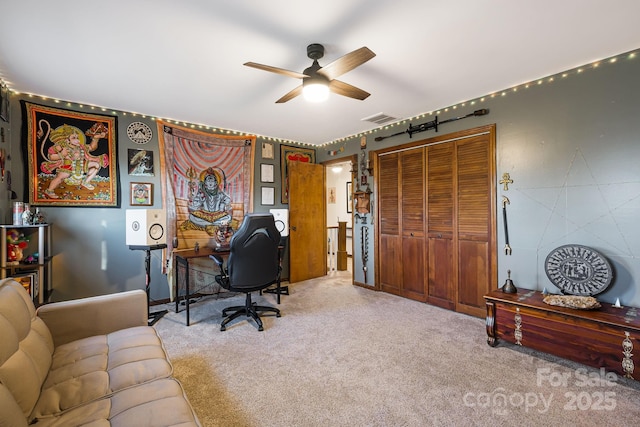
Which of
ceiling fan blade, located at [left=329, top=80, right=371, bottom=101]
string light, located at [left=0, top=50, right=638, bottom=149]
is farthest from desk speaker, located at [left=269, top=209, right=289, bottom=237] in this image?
ceiling fan blade, located at [left=329, top=80, right=371, bottom=101]

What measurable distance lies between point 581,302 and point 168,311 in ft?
13.8

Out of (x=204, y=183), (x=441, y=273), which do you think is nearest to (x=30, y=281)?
(x=204, y=183)

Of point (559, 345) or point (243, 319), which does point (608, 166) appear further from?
point (243, 319)

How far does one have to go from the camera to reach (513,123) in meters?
2.97

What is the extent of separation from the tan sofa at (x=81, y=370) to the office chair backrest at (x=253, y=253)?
1.07m

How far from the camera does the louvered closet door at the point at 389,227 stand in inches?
163

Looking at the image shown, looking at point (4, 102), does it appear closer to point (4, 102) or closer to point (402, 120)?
point (4, 102)

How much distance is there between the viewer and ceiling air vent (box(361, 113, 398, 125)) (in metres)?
3.82

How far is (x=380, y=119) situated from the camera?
3.96 meters

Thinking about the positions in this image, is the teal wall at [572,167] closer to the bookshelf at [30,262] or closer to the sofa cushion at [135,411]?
the sofa cushion at [135,411]

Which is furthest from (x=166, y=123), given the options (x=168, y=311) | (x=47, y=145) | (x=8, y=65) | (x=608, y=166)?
(x=608, y=166)

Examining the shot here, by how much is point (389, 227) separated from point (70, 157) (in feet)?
13.7

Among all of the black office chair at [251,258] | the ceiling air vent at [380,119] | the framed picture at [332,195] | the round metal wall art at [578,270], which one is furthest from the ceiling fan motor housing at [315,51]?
the framed picture at [332,195]

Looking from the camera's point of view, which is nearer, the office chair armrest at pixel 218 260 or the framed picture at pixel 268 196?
the office chair armrest at pixel 218 260
